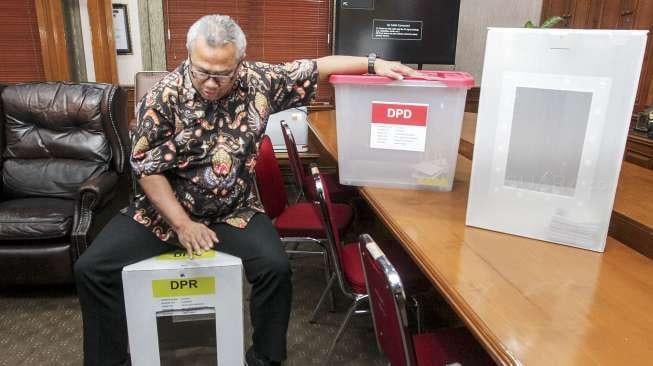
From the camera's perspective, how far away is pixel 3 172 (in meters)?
2.49

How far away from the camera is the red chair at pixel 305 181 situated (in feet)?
7.39

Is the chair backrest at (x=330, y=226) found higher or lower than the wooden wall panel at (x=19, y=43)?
lower

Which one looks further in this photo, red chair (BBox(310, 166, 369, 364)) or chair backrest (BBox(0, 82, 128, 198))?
chair backrest (BBox(0, 82, 128, 198))

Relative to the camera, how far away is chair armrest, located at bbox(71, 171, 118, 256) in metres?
2.13

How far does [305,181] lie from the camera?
7.70ft

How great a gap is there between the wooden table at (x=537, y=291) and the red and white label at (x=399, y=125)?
26 centimetres

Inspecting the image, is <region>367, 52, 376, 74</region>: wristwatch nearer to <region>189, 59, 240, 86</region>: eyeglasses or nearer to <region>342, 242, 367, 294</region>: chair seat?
<region>189, 59, 240, 86</region>: eyeglasses

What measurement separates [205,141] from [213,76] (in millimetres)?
228

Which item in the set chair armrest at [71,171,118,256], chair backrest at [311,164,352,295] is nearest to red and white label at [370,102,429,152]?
chair backrest at [311,164,352,295]

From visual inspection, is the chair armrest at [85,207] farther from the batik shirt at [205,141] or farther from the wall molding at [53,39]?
the wall molding at [53,39]

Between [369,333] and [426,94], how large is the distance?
107cm

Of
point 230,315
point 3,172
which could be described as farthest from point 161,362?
point 3,172

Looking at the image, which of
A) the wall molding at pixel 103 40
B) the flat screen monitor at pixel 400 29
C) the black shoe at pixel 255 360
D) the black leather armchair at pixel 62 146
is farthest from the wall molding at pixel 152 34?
the black shoe at pixel 255 360

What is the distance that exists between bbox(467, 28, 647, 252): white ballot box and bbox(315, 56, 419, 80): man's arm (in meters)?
0.38
